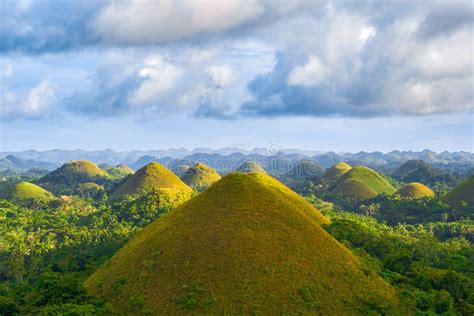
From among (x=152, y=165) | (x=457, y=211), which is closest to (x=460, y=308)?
(x=457, y=211)

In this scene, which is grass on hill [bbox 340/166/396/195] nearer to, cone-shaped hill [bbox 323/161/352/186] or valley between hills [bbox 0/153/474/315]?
cone-shaped hill [bbox 323/161/352/186]

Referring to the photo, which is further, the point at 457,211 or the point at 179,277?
the point at 457,211

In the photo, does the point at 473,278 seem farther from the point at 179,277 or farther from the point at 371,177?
the point at 371,177

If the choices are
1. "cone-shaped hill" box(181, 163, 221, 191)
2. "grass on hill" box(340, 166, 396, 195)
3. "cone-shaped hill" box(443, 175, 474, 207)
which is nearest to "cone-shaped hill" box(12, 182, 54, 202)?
"cone-shaped hill" box(181, 163, 221, 191)

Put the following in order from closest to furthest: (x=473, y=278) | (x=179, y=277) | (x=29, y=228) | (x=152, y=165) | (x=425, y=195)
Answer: (x=179, y=277), (x=473, y=278), (x=29, y=228), (x=425, y=195), (x=152, y=165)

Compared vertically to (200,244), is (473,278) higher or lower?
lower

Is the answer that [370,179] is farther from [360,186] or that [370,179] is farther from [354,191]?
[354,191]

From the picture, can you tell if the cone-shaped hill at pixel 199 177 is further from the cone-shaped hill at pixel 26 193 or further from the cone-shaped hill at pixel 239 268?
the cone-shaped hill at pixel 239 268

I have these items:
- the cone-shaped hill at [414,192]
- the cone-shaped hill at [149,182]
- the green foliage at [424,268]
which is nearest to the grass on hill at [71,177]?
the cone-shaped hill at [149,182]
